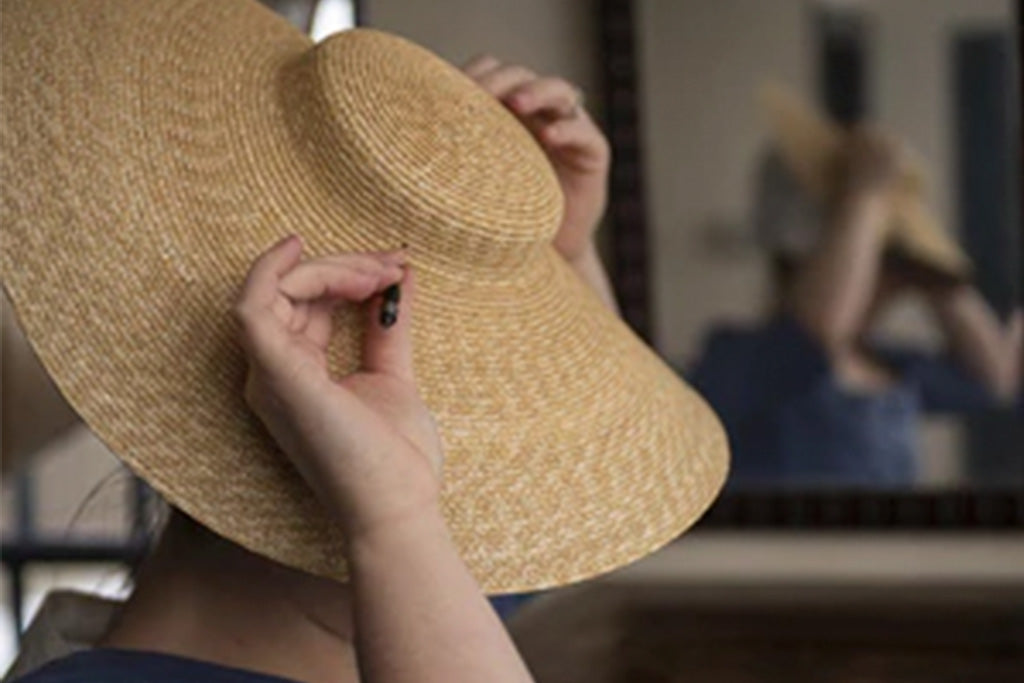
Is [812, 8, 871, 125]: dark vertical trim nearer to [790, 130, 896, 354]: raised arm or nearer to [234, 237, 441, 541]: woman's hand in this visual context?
[790, 130, 896, 354]: raised arm

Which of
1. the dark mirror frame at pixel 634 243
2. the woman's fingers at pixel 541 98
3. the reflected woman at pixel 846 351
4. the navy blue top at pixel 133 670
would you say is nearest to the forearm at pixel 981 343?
the reflected woman at pixel 846 351

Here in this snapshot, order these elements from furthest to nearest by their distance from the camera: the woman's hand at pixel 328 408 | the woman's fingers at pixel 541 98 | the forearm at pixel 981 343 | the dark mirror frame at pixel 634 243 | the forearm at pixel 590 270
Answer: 1. the dark mirror frame at pixel 634 243
2. the forearm at pixel 981 343
3. the forearm at pixel 590 270
4. the woman's fingers at pixel 541 98
5. the woman's hand at pixel 328 408

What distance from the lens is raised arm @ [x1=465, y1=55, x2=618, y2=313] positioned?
113 cm

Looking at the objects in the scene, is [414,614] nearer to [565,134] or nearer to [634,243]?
[565,134]

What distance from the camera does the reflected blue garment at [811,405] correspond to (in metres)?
2.51

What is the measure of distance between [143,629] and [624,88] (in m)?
1.74

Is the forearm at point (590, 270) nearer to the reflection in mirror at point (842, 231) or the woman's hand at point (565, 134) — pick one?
the woman's hand at point (565, 134)

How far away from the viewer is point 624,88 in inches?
103

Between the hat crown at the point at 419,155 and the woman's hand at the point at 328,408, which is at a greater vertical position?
the hat crown at the point at 419,155

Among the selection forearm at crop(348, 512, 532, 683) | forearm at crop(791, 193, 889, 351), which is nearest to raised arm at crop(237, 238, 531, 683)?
forearm at crop(348, 512, 532, 683)

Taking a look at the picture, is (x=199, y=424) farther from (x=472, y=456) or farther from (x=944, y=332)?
(x=944, y=332)

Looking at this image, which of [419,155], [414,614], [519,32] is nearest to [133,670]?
[414,614]

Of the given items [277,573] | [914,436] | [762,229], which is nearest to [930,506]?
[914,436]

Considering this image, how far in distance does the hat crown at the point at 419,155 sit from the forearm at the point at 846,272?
5.19 feet
